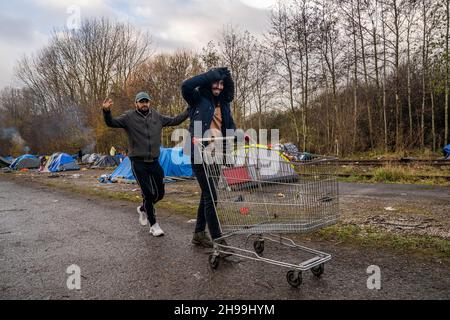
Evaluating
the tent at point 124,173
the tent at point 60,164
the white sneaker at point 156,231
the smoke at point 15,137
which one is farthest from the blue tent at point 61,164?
the smoke at point 15,137

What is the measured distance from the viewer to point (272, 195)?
339 centimetres

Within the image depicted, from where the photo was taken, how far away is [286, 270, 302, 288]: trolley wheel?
3045mm

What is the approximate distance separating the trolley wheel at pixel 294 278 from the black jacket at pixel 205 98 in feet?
5.95

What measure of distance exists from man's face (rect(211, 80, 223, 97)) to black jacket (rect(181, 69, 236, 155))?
0.17 feet

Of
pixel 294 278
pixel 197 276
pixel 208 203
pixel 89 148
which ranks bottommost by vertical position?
pixel 197 276

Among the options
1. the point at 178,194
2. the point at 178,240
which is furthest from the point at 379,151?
the point at 178,240

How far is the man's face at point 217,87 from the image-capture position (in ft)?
13.6

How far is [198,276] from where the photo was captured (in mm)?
3445

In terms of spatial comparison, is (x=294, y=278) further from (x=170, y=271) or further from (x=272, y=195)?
(x=170, y=271)

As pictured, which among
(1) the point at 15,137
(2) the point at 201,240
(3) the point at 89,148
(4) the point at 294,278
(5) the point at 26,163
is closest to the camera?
(4) the point at 294,278

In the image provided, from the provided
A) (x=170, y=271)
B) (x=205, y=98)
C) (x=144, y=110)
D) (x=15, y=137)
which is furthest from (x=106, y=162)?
(x=15, y=137)

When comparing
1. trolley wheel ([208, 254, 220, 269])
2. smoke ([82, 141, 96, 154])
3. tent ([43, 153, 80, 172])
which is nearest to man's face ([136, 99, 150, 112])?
trolley wheel ([208, 254, 220, 269])

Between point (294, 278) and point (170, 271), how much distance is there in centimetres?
134

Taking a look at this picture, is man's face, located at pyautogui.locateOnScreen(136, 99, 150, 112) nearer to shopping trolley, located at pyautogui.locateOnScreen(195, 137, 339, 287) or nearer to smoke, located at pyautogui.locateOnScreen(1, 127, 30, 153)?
shopping trolley, located at pyautogui.locateOnScreen(195, 137, 339, 287)
